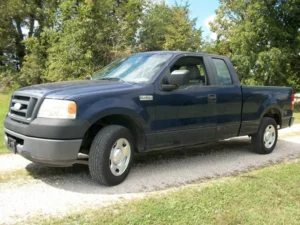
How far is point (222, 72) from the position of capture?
6324mm

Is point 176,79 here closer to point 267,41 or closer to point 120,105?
point 120,105

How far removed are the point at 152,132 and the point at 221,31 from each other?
2252 cm

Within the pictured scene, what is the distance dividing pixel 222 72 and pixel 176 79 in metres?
1.68

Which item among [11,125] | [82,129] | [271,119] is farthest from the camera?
[271,119]

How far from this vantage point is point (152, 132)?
498cm

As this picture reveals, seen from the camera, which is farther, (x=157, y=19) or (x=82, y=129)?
(x=157, y=19)

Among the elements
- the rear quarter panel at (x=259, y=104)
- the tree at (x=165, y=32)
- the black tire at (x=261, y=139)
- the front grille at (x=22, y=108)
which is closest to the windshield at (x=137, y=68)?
the front grille at (x=22, y=108)

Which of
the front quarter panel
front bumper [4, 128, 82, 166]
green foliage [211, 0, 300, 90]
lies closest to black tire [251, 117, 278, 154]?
the front quarter panel

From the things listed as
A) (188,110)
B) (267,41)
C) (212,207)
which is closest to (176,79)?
(188,110)

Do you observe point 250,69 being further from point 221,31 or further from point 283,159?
point 283,159

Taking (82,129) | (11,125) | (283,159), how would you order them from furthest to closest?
(283,159)
(11,125)
(82,129)

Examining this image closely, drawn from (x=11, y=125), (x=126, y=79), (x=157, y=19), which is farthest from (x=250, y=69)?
(x=11, y=125)

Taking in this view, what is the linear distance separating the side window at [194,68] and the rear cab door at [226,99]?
0.24 meters

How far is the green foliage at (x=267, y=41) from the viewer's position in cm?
1916
